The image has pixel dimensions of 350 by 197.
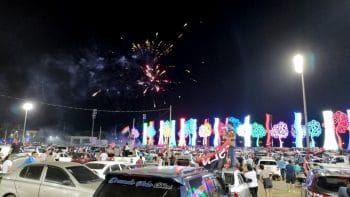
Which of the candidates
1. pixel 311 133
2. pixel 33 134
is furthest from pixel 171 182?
pixel 33 134

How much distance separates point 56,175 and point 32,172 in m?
0.88

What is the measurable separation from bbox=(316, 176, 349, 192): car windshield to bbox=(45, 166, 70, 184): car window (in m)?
7.07

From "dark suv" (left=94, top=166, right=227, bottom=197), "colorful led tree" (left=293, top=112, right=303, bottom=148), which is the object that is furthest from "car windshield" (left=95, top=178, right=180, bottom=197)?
"colorful led tree" (left=293, top=112, right=303, bottom=148)

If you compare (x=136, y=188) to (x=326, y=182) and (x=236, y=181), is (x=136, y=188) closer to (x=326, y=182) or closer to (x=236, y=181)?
(x=326, y=182)

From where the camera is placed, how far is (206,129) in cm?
9219

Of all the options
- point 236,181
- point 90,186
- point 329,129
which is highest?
point 329,129

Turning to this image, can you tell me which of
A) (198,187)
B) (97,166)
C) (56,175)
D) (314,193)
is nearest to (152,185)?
(198,187)

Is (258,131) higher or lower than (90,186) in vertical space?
higher

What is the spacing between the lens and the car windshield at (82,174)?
10727 millimetres

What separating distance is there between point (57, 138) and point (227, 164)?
150 metres

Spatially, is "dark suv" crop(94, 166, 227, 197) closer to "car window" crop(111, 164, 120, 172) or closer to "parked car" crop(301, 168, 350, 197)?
"parked car" crop(301, 168, 350, 197)

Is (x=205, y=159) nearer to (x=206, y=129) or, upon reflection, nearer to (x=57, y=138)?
(x=206, y=129)

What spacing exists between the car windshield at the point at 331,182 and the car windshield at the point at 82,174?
6.65m

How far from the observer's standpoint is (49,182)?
10.4 m
